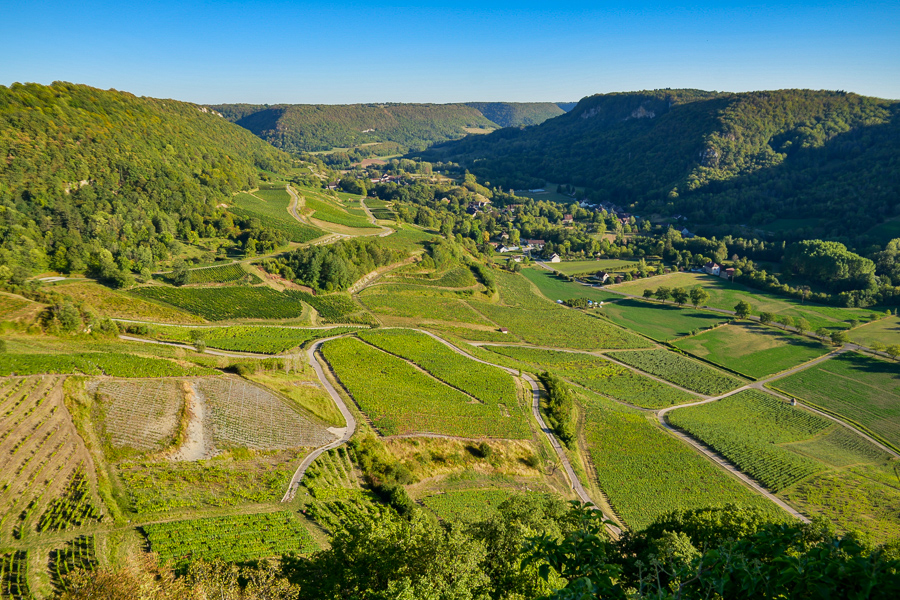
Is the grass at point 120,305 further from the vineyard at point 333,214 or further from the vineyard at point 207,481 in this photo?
the vineyard at point 333,214

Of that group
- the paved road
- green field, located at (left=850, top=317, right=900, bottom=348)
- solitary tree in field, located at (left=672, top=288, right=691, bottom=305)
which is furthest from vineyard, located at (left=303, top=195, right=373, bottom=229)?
green field, located at (left=850, top=317, right=900, bottom=348)

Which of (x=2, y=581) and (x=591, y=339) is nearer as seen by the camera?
(x=2, y=581)

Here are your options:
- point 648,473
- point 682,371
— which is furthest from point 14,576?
point 682,371

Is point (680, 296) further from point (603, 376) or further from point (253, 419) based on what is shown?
point (253, 419)

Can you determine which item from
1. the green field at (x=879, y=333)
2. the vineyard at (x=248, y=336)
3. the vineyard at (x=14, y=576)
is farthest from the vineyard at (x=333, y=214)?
the green field at (x=879, y=333)

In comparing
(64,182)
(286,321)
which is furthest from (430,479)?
(64,182)

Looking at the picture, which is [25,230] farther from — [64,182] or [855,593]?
[855,593]
